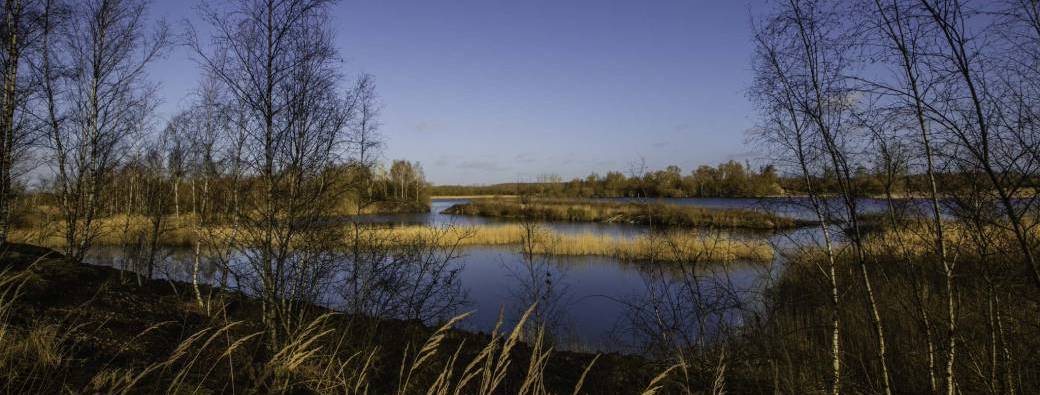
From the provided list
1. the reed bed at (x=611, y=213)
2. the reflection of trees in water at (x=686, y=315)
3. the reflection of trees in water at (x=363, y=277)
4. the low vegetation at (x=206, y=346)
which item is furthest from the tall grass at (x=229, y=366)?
the reed bed at (x=611, y=213)

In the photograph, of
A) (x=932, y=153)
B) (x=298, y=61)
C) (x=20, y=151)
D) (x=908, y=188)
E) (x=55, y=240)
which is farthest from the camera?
(x=55, y=240)

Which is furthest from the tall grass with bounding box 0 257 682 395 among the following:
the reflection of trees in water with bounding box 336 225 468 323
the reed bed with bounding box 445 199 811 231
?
the reed bed with bounding box 445 199 811 231

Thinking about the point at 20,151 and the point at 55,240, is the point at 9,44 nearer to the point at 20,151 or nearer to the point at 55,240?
the point at 20,151

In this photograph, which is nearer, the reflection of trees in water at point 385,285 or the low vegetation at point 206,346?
the low vegetation at point 206,346

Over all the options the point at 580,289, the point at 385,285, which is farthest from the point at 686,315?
the point at 580,289

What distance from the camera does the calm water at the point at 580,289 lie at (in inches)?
359

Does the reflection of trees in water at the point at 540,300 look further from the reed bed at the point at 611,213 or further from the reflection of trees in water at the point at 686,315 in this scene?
the reed bed at the point at 611,213

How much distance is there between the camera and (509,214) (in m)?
44.5

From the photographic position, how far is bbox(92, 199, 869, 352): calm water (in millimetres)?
9117

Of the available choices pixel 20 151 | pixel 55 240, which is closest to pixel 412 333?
pixel 20 151

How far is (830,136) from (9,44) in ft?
40.9

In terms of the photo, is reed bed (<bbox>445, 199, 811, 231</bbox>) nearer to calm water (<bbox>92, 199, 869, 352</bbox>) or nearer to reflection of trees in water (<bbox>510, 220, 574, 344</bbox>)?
calm water (<bbox>92, 199, 869, 352</bbox>)

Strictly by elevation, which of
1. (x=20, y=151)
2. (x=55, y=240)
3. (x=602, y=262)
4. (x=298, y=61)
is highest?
(x=298, y=61)

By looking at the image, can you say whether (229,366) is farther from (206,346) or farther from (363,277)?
(363,277)
